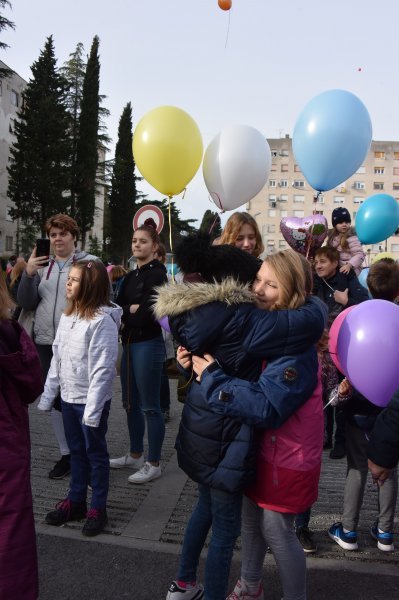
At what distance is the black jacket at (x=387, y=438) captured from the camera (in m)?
2.07

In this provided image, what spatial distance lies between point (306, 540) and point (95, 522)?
133 centimetres

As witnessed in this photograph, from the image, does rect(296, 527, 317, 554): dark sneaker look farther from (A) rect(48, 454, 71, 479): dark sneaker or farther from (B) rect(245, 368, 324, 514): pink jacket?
(A) rect(48, 454, 71, 479): dark sneaker

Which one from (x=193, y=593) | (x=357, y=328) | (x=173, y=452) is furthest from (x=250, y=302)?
(x=173, y=452)

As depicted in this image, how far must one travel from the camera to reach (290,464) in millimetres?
2197

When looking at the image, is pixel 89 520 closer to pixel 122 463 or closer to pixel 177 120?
pixel 122 463

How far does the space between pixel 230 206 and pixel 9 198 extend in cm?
3570

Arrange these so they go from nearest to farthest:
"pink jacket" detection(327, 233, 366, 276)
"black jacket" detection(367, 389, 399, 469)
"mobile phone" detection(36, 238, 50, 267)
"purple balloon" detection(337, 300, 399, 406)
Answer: "black jacket" detection(367, 389, 399, 469) < "purple balloon" detection(337, 300, 399, 406) < "mobile phone" detection(36, 238, 50, 267) < "pink jacket" detection(327, 233, 366, 276)

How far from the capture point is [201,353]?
7.29ft

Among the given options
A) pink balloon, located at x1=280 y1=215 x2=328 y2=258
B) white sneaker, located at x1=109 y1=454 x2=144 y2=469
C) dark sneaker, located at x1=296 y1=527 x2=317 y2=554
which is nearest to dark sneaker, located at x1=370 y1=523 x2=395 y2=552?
dark sneaker, located at x1=296 y1=527 x2=317 y2=554

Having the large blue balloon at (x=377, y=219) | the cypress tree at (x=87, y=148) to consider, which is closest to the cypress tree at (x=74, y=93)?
the cypress tree at (x=87, y=148)

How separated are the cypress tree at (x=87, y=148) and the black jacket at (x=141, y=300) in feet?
109

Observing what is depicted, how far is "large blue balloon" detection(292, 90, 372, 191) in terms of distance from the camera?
153 inches

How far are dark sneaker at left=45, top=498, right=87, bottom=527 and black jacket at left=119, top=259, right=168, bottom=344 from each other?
1.25 meters

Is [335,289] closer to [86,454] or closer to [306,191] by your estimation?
[86,454]
